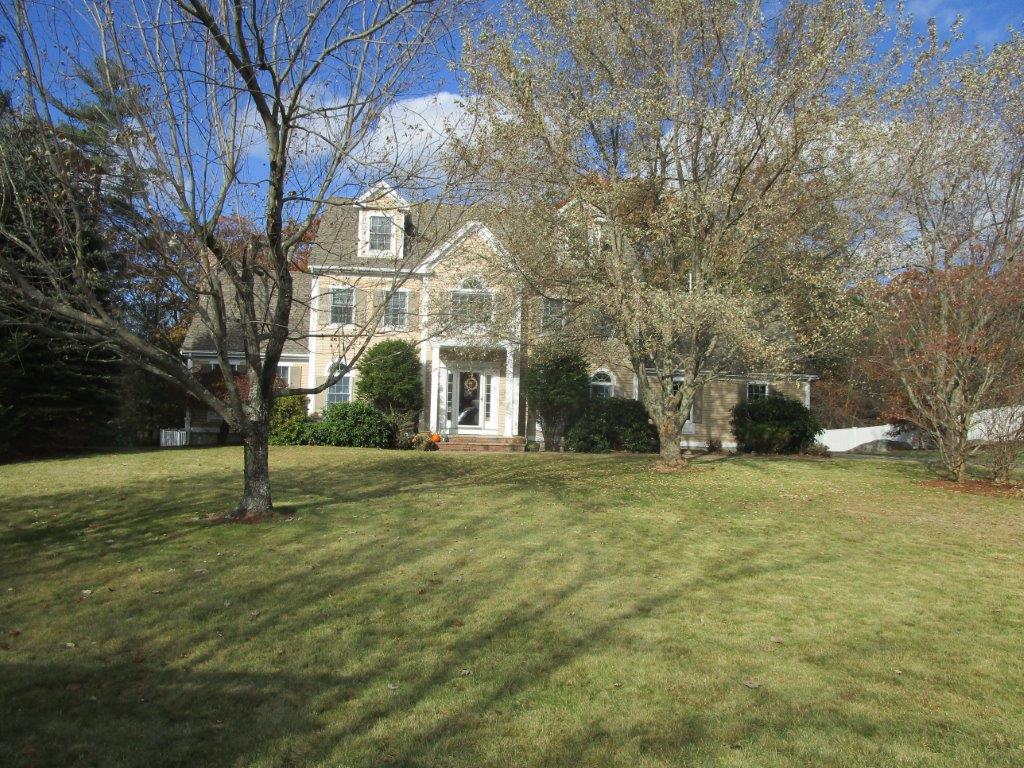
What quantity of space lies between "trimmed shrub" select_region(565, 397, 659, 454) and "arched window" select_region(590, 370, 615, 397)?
2094 mm

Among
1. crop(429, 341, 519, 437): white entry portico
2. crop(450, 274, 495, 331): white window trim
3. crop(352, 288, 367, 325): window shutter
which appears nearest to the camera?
crop(352, 288, 367, 325): window shutter

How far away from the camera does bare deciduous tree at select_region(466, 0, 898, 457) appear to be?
14094 mm

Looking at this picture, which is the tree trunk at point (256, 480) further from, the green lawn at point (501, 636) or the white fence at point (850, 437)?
the white fence at point (850, 437)

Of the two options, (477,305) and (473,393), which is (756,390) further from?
(477,305)

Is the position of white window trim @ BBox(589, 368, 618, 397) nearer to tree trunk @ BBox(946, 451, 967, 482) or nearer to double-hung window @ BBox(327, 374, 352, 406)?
double-hung window @ BBox(327, 374, 352, 406)

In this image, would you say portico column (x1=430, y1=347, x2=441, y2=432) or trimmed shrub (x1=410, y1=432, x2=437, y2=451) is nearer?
trimmed shrub (x1=410, y1=432, x2=437, y2=451)

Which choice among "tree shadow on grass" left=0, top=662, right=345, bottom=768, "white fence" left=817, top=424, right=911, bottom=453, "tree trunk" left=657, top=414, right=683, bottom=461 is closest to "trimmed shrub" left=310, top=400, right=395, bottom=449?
"tree trunk" left=657, top=414, right=683, bottom=461

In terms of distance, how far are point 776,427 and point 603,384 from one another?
536cm

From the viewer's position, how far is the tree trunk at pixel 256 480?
923 centimetres

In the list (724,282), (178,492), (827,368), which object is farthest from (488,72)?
(827,368)

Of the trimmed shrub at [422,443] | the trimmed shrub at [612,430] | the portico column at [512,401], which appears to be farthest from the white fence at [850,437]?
the trimmed shrub at [422,443]

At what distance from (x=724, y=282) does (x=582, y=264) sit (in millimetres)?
2904

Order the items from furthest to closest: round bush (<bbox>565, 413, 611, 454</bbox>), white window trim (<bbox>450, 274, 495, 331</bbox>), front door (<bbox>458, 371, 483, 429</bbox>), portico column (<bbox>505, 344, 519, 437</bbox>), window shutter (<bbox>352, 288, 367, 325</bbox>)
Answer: front door (<bbox>458, 371, 483, 429</bbox>), portico column (<bbox>505, 344, 519, 437</bbox>), round bush (<bbox>565, 413, 611, 454</bbox>), white window trim (<bbox>450, 274, 495, 331</bbox>), window shutter (<bbox>352, 288, 367, 325</bbox>)

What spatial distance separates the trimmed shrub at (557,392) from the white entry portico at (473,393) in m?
0.68
